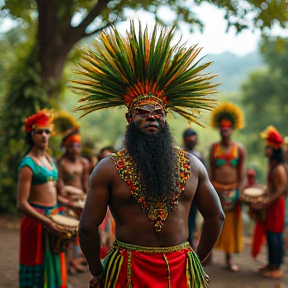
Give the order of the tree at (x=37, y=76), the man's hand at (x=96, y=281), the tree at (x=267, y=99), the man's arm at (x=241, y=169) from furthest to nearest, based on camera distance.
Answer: the tree at (x=267, y=99) < the tree at (x=37, y=76) < the man's arm at (x=241, y=169) < the man's hand at (x=96, y=281)

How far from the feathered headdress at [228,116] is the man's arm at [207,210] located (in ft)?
15.1

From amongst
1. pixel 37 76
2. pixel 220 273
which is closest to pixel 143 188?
pixel 220 273

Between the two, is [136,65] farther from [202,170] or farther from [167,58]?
[202,170]

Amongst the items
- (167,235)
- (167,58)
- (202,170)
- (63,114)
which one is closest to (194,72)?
(167,58)

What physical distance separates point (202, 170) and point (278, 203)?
14.2 ft

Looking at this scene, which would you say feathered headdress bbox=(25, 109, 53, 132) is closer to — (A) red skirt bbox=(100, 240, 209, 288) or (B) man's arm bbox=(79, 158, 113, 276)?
(B) man's arm bbox=(79, 158, 113, 276)

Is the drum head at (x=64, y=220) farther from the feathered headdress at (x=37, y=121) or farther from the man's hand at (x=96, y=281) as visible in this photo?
the man's hand at (x=96, y=281)

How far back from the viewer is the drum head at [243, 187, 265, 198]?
7.84 meters

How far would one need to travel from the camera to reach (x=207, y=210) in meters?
3.72

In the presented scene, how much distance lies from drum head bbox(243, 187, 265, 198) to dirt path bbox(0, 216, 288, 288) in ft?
3.73

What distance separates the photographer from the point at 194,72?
12.8 ft

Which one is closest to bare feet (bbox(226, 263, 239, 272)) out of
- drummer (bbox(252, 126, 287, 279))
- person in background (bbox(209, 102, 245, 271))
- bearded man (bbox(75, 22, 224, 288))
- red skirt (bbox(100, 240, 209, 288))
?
person in background (bbox(209, 102, 245, 271))

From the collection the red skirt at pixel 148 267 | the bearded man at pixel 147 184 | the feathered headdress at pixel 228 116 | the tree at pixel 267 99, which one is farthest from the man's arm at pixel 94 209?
the tree at pixel 267 99

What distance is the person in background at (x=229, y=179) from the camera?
8.08 meters
